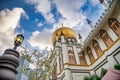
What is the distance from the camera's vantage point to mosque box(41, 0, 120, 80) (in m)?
12.5

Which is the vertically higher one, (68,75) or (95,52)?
(95,52)

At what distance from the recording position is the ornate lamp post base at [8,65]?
3.19m

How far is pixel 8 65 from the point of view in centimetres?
342

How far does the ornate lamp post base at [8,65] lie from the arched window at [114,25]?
1126cm

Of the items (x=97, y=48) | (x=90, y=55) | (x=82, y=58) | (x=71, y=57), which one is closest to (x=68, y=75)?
(x=71, y=57)

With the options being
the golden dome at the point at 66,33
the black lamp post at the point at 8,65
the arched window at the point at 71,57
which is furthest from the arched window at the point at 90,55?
the black lamp post at the point at 8,65

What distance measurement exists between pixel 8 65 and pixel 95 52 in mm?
13830

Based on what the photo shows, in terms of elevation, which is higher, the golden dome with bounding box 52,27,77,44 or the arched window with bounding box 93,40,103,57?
the golden dome with bounding box 52,27,77,44

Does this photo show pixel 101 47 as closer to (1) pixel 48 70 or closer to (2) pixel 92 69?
(2) pixel 92 69

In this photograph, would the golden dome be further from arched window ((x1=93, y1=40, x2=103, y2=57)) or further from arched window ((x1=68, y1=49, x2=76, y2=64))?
arched window ((x1=93, y1=40, x2=103, y2=57))

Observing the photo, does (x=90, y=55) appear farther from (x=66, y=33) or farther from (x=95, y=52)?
(x=66, y=33)

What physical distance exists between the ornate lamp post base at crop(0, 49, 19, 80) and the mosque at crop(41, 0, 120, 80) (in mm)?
9034

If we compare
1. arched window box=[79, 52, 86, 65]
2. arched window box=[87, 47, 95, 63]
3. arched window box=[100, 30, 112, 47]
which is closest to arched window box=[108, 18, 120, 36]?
arched window box=[100, 30, 112, 47]

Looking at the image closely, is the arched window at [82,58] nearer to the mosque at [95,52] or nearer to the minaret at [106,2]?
the mosque at [95,52]
